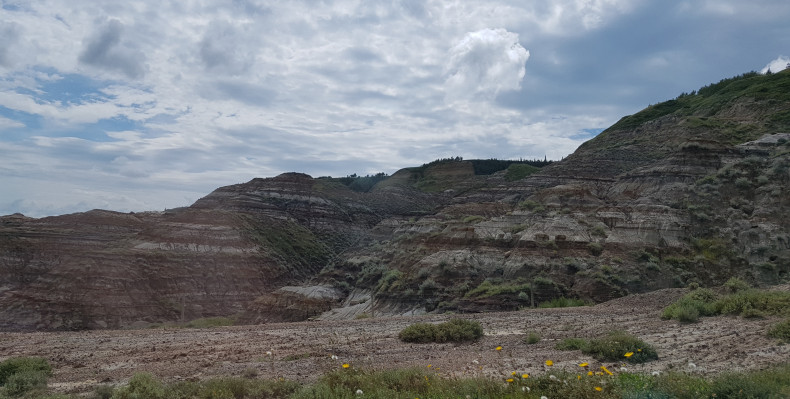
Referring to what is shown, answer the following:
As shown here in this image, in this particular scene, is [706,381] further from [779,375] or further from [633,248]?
[633,248]

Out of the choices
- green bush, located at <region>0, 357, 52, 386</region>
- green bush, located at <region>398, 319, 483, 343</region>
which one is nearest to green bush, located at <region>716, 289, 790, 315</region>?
green bush, located at <region>398, 319, 483, 343</region>

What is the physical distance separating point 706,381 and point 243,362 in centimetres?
854

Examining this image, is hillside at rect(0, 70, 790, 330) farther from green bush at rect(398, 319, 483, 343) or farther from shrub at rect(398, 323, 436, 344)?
shrub at rect(398, 323, 436, 344)

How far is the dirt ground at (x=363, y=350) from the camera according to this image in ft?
30.7

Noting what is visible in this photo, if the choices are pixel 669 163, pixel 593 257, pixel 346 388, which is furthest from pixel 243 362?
pixel 669 163

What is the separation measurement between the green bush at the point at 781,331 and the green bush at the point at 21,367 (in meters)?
14.1

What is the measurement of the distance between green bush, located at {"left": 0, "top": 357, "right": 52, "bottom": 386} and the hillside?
19.5 metres

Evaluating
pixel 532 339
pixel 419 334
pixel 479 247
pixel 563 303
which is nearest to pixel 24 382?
pixel 419 334

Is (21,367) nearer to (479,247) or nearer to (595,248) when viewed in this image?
(479,247)

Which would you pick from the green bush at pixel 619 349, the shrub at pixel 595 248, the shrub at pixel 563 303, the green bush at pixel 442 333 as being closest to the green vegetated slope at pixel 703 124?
the shrub at pixel 595 248

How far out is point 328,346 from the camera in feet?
41.3

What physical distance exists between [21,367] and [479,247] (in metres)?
27.9

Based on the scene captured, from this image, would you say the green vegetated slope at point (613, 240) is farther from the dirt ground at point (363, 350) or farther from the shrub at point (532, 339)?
the shrub at point (532, 339)

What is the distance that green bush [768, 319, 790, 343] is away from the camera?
9.53 m
